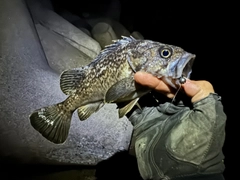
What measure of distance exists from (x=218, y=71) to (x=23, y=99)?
2663 millimetres

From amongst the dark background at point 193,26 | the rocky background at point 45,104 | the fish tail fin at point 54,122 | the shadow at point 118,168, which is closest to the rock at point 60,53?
the rocky background at point 45,104

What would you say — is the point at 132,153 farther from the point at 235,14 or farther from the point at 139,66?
the point at 235,14

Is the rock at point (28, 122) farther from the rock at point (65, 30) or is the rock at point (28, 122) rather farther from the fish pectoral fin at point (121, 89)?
the fish pectoral fin at point (121, 89)

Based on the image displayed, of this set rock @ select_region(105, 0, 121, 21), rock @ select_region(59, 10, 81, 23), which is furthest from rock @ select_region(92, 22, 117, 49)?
rock @ select_region(105, 0, 121, 21)

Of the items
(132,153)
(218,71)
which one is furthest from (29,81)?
(218,71)

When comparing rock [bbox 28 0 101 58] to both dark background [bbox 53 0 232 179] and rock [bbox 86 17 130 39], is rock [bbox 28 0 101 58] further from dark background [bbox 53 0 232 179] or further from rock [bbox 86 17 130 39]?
dark background [bbox 53 0 232 179]

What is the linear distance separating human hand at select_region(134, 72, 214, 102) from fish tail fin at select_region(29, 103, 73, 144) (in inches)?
18.9

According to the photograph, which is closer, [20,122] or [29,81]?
[20,122]

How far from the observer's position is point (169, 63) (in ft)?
4.91

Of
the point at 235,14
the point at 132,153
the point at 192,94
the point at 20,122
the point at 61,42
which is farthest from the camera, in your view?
the point at 235,14

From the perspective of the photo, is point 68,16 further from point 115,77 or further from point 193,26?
point 115,77

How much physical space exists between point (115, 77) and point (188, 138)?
18.8 inches

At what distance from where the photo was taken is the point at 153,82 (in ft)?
4.84

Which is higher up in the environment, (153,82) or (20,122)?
(153,82)
